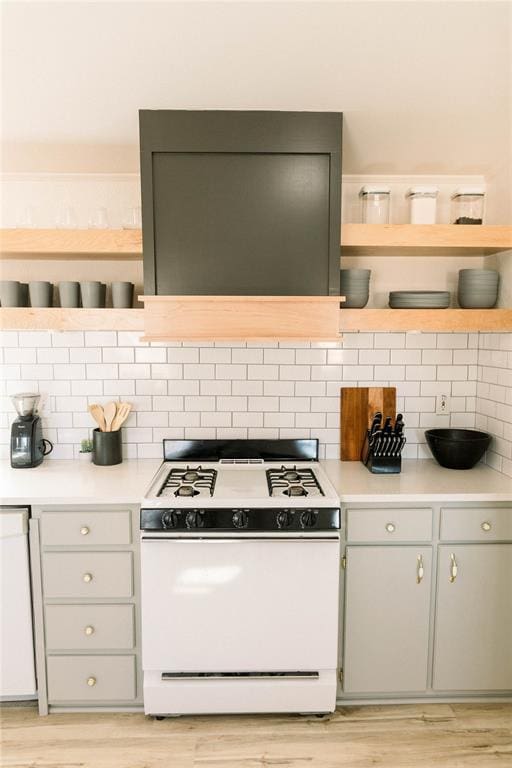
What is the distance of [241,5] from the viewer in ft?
5.24

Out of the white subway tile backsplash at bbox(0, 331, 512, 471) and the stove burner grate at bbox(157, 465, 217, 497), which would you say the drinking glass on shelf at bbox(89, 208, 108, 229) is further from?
the stove burner grate at bbox(157, 465, 217, 497)

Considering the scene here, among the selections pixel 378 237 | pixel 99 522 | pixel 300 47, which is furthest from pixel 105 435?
pixel 300 47

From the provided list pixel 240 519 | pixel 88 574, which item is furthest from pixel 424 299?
pixel 88 574

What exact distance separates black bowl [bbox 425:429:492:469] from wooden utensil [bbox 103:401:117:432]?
5.51 feet

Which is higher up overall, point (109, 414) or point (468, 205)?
point (468, 205)

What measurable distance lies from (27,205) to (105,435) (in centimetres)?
126

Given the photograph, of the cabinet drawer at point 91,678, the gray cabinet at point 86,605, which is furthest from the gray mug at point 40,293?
the cabinet drawer at point 91,678

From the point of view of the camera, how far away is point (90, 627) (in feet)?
7.33

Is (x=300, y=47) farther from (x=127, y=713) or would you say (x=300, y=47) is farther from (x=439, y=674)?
(x=127, y=713)

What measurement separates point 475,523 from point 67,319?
2.09 meters

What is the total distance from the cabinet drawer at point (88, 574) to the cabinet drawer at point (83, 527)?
65 mm

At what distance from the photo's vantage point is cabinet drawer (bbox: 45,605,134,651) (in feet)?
7.33

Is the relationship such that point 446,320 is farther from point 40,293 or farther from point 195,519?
point 40,293

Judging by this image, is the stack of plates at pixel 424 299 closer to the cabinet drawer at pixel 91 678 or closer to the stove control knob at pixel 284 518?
the stove control knob at pixel 284 518
